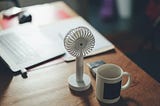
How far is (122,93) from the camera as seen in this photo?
3.35ft

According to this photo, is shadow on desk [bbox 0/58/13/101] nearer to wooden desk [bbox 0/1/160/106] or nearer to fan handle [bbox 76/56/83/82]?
wooden desk [bbox 0/1/160/106]

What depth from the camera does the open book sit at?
127 centimetres

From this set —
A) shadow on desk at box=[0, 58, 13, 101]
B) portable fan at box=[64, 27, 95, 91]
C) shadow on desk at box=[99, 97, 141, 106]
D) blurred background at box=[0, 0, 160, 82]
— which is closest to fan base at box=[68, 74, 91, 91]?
portable fan at box=[64, 27, 95, 91]

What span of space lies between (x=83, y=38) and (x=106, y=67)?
0.13m

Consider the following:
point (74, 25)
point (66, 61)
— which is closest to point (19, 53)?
point (66, 61)

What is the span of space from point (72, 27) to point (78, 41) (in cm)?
48

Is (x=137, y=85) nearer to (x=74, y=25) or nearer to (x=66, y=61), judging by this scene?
(x=66, y=61)

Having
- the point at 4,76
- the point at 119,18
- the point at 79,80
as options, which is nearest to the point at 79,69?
the point at 79,80

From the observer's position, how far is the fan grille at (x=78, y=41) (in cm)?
96

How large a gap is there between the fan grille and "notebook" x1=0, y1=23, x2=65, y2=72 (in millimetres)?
254

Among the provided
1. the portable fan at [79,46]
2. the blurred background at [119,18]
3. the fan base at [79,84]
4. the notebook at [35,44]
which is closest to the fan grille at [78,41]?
the portable fan at [79,46]

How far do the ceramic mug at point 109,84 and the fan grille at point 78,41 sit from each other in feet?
0.31

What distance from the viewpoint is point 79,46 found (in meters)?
0.98

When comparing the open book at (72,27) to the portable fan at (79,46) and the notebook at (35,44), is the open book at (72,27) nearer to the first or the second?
the notebook at (35,44)
